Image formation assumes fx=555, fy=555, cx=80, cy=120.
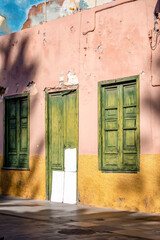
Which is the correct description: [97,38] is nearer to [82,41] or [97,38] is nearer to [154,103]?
[82,41]

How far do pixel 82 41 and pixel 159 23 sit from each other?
2202 mm

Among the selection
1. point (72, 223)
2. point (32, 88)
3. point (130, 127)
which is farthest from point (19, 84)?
point (72, 223)

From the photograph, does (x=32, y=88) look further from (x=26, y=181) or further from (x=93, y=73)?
(x=93, y=73)

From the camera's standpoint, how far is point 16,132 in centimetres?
1353

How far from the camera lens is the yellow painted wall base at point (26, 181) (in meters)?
12.5

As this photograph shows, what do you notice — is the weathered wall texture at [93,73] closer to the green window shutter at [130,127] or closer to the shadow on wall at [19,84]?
the shadow on wall at [19,84]

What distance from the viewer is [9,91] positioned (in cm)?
1382

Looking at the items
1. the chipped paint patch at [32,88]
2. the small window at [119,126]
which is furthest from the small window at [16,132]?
the small window at [119,126]

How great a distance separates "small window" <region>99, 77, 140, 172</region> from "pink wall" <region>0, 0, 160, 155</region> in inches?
6.5

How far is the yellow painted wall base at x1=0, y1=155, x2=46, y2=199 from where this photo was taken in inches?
493

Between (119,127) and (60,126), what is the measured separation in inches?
77.0

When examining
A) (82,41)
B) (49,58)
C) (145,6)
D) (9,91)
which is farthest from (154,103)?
(9,91)

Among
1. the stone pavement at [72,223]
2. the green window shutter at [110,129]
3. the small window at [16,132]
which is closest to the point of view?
Result: the stone pavement at [72,223]

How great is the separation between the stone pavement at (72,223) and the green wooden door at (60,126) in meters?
1.25
